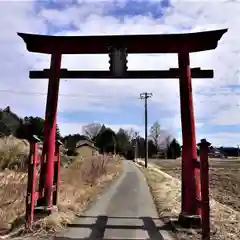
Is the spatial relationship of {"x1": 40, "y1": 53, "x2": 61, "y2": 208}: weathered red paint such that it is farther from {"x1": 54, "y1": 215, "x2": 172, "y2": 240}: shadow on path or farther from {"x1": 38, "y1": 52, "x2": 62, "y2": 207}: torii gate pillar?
{"x1": 54, "y1": 215, "x2": 172, "y2": 240}: shadow on path

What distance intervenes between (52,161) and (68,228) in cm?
175

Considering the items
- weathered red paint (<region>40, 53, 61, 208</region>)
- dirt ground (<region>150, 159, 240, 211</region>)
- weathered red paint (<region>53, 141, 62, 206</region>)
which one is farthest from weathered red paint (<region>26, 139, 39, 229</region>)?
dirt ground (<region>150, 159, 240, 211</region>)

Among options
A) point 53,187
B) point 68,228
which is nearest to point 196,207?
point 68,228

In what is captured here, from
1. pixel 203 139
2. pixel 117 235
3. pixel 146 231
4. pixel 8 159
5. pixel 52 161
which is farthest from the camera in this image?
pixel 8 159

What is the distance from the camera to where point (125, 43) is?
9430 mm

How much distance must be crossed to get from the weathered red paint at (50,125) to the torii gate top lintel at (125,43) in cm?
33

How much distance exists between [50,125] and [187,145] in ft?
10.6

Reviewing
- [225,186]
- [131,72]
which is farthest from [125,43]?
[225,186]

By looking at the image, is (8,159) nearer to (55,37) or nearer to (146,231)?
(55,37)

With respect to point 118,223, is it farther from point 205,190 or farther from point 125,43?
point 125,43

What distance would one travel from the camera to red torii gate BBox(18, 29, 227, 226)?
8734 mm

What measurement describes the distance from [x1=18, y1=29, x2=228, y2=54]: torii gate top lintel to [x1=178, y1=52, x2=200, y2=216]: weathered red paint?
320mm

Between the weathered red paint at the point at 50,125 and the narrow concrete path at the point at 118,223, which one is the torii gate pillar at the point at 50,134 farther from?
the narrow concrete path at the point at 118,223

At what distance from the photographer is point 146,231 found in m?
8.09
